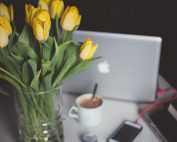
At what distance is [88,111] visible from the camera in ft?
3.43

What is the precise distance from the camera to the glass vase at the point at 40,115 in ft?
2.87

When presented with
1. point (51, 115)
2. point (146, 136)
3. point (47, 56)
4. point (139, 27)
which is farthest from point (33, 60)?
point (139, 27)

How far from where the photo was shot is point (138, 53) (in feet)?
3.48

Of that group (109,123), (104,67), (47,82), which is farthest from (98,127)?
(47,82)

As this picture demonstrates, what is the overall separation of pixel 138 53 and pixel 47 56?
38 centimetres

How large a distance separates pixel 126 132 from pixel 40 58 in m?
0.41

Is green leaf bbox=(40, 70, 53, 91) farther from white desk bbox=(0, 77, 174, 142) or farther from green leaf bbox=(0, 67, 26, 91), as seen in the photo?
white desk bbox=(0, 77, 174, 142)

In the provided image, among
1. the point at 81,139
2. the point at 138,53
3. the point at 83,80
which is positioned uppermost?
the point at 138,53

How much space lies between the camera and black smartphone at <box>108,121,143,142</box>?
99cm

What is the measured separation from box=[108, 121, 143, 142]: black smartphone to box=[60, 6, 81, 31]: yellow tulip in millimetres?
402

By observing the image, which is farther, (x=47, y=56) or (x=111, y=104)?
(x=111, y=104)

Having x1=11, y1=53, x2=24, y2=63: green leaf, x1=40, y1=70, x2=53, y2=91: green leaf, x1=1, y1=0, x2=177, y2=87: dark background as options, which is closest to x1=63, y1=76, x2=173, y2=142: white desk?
x1=40, y1=70, x2=53, y2=91: green leaf

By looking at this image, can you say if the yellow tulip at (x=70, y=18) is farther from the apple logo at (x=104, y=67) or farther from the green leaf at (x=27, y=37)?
the apple logo at (x=104, y=67)

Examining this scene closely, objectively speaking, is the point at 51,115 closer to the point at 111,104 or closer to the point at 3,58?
the point at 3,58
